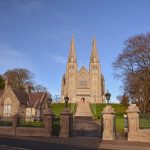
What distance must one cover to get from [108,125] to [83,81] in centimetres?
8419

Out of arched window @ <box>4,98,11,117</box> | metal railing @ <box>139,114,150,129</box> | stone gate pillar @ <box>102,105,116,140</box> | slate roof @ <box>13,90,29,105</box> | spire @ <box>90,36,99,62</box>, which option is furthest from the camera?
spire @ <box>90,36,99,62</box>

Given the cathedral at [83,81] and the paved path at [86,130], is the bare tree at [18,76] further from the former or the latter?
the paved path at [86,130]

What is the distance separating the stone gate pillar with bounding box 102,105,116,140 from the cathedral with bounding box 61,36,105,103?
262 feet

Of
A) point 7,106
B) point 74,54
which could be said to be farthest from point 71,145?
point 74,54

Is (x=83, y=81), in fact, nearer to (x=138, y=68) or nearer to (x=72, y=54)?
(x=72, y=54)

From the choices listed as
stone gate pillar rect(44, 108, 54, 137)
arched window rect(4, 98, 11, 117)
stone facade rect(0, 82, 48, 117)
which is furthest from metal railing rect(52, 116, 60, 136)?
arched window rect(4, 98, 11, 117)

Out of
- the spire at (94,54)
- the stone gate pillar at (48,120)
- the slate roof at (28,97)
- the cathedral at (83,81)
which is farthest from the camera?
the spire at (94,54)

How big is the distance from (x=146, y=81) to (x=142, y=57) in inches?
146

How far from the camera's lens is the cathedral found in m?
104

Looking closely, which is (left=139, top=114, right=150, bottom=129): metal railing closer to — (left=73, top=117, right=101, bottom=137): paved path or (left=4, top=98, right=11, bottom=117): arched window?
(left=73, top=117, right=101, bottom=137): paved path

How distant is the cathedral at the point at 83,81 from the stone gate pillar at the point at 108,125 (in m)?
79.9

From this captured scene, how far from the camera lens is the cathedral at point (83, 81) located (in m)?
104

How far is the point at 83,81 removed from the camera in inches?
4210

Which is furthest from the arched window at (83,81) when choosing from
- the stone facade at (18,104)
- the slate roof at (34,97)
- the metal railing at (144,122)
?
the metal railing at (144,122)
